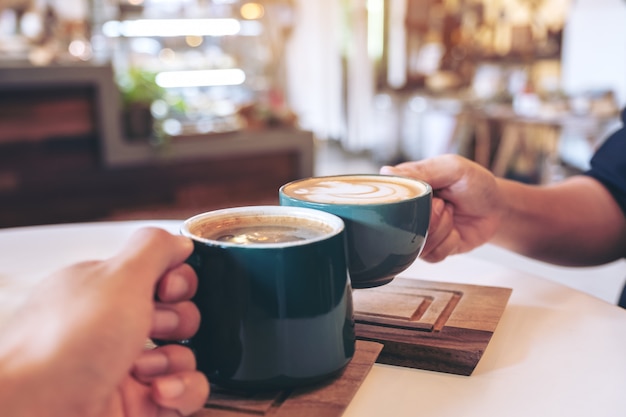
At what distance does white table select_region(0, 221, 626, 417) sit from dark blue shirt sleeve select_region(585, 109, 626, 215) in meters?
0.36

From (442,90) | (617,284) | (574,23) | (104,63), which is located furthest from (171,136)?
(442,90)

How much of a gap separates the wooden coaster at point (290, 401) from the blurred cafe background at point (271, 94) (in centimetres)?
294

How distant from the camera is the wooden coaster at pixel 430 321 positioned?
23.8 inches

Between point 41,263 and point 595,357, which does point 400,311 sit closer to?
point 595,357

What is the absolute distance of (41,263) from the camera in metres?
0.96

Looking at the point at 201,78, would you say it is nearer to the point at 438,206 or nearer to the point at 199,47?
the point at 199,47

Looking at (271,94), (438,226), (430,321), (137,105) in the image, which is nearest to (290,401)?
(430,321)

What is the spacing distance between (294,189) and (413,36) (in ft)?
23.8

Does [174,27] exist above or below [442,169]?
above

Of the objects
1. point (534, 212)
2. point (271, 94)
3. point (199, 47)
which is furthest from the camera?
point (199, 47)

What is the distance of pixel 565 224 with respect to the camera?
3.60ft

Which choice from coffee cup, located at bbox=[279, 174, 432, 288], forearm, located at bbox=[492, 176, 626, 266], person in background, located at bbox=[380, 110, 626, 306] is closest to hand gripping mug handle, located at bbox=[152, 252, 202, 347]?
coffee cup, located at bbox=[279, 174, 432, 288]

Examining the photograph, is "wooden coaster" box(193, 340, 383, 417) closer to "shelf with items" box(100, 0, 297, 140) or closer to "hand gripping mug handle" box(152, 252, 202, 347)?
"hand gripping mug handle" box(152, 252, 202, 347)

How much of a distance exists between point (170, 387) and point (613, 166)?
96 cm
